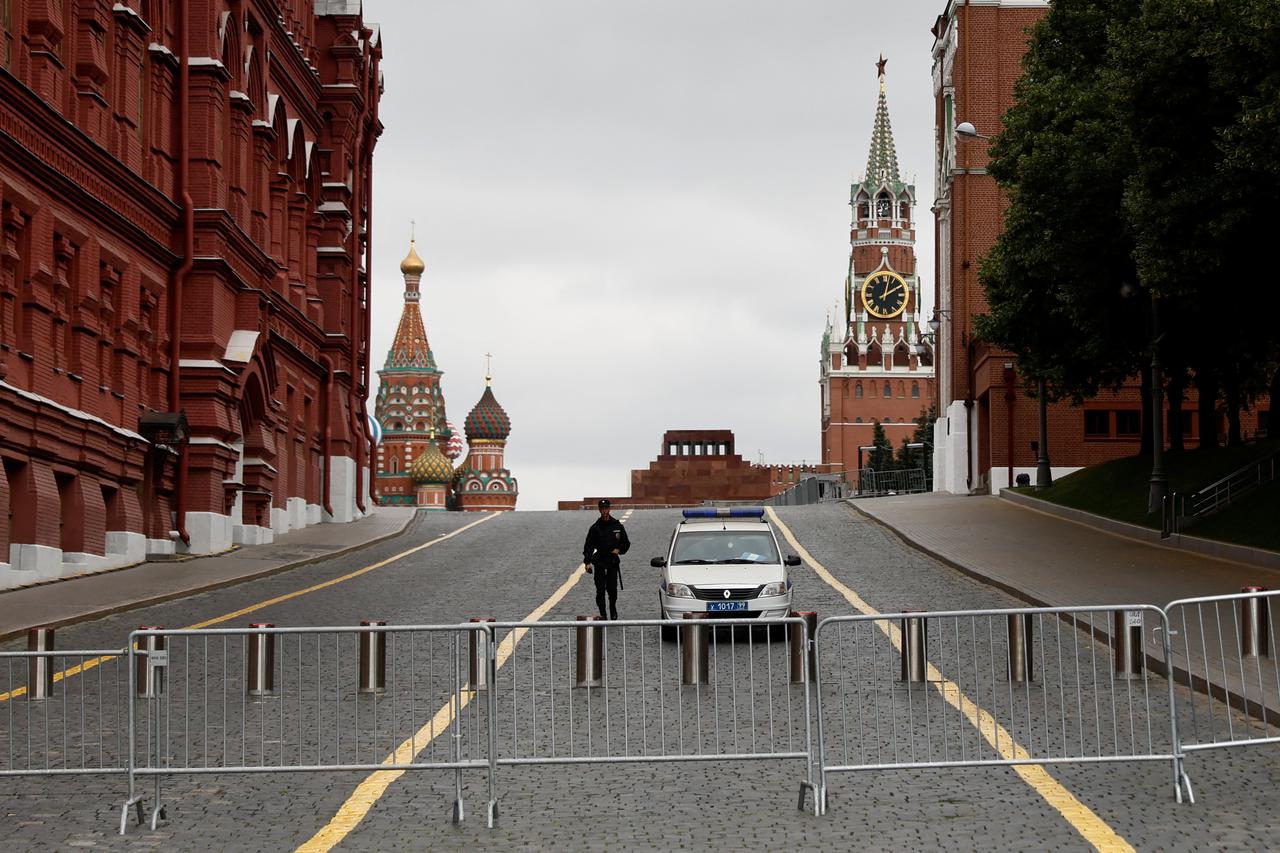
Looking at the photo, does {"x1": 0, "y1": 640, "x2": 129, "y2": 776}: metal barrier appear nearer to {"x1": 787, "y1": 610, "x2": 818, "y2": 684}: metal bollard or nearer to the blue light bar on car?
{"x1": 787, "y1": 610, "x2": 818, "y2": 684}: metal bollard

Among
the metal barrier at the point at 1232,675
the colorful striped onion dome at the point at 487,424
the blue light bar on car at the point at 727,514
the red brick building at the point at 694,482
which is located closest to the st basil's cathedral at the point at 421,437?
the colorful striped onion dome at the point at 487,424

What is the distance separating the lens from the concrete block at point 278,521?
1732 inches

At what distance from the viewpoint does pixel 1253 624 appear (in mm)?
14273

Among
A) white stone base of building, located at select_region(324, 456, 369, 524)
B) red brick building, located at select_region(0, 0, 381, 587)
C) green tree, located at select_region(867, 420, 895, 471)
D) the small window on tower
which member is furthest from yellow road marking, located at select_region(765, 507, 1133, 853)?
green tree, located at select_region(867, 420, 895, 471)

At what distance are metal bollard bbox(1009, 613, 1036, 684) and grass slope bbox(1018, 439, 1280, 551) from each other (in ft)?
63.0

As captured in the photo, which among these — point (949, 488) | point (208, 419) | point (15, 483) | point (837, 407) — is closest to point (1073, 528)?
point (208, 419)

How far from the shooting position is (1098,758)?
421 inches

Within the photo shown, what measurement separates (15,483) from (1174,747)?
71.0ft

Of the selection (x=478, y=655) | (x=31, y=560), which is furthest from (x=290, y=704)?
(x=31, y=560)

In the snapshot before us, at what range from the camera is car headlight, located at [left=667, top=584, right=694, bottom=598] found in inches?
788

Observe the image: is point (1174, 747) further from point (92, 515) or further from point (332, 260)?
point (332, 260)

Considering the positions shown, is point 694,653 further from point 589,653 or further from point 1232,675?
point 1232,675

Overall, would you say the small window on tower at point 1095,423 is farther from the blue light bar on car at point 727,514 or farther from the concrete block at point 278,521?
the blue light bar on car at point 727,514

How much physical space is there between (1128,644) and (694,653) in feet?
9.17
